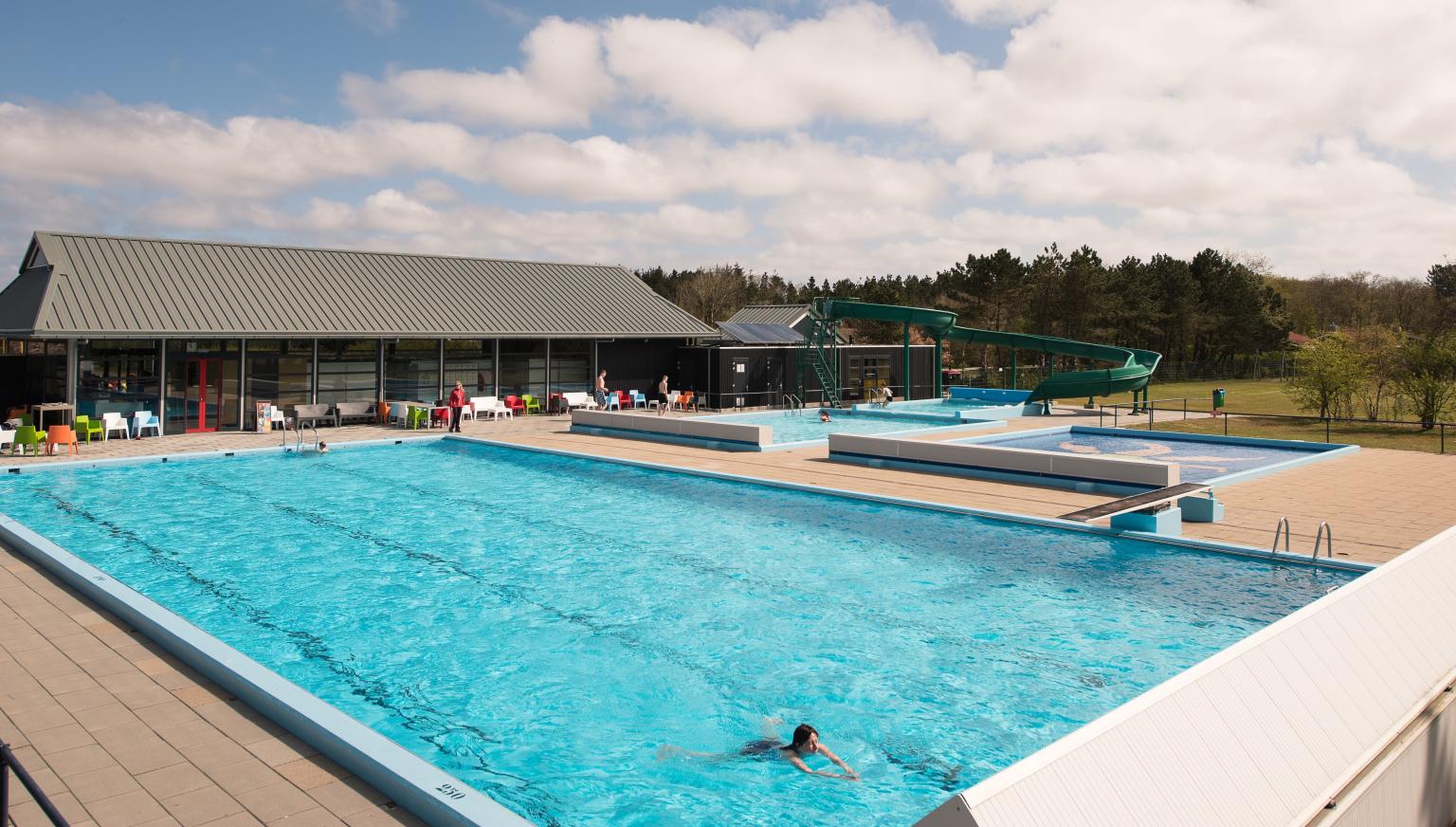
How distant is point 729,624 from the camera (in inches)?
385

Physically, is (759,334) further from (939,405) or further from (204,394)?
(204,394)

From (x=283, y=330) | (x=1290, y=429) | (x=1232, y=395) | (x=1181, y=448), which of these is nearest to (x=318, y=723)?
(x=283, y=330)

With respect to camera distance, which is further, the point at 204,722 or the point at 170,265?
the point at 170,265

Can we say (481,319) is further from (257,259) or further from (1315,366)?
(1315,366)

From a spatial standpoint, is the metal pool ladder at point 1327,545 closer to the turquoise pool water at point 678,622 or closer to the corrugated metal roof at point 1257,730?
the turquoise pool water at point 678,622

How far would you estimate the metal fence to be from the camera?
1009 inches

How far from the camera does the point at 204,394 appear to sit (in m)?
24.4

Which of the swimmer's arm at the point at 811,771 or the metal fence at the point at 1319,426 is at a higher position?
the metal fence at the point at 1319,426

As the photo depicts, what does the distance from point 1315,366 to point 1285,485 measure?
16319 millimetres

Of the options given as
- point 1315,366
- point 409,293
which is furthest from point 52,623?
point 1315,366

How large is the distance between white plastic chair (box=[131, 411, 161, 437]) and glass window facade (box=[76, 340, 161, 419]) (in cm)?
25

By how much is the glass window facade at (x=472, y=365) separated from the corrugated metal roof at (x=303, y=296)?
2.86 ft

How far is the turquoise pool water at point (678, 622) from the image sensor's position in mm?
6898

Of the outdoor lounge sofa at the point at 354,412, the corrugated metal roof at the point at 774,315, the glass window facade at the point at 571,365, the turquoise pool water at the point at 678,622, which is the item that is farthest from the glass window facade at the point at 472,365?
the corrugated metal roof at the point at 774,315
